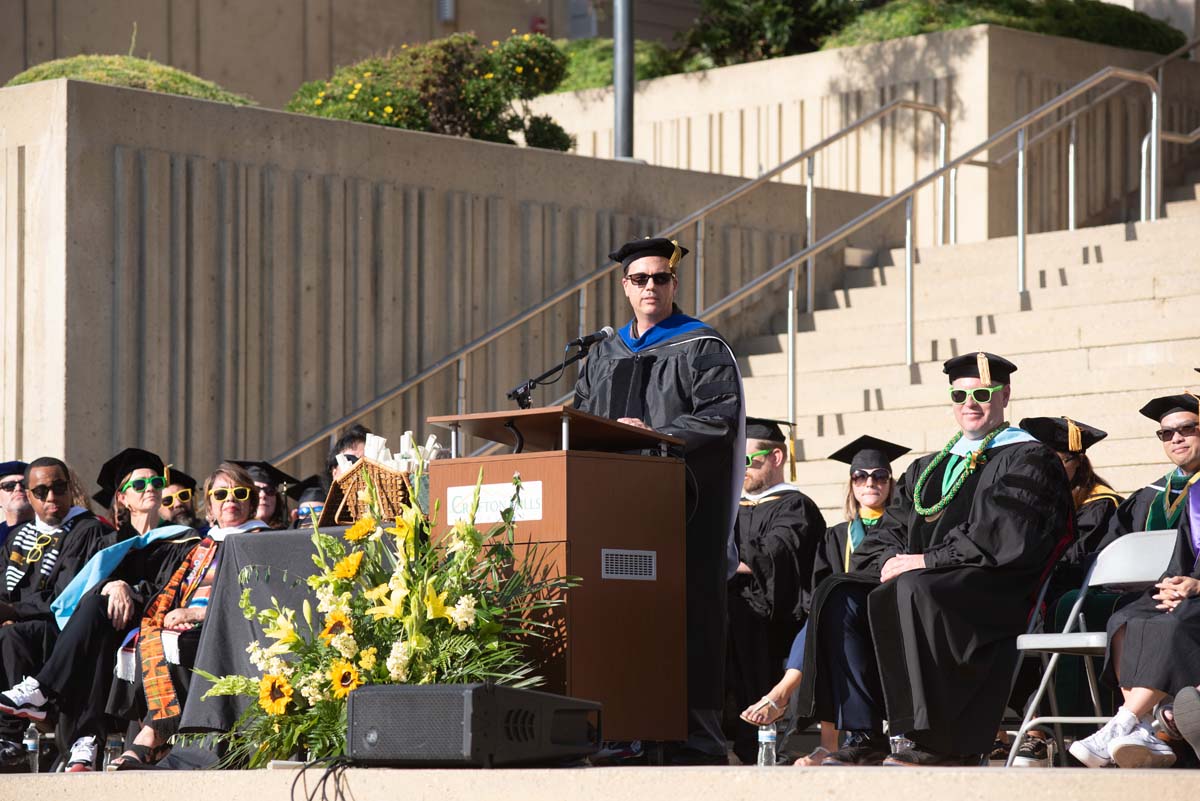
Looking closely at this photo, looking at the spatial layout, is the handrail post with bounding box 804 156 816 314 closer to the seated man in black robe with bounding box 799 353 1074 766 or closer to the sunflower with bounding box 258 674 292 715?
the seated man in black robe with bounding box 799 353 1074 766

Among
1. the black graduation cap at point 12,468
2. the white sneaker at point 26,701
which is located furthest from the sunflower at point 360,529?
the black graduation cap at point 12,468

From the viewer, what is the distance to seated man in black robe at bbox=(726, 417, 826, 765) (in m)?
8.34

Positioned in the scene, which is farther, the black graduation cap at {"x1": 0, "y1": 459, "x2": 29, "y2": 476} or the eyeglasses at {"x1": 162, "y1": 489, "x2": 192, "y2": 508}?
the black graduation cap at {"x1": 0, "y1": 459, "x2": 29, "y2": 476}

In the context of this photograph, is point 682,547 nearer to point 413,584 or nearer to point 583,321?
point 413,584

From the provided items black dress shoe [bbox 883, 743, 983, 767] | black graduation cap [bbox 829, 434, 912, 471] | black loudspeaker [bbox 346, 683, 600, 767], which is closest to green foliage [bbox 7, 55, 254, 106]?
black graduation cap [bbox 829, 434, 912, 471]

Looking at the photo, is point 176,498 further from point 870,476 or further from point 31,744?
point 870,476

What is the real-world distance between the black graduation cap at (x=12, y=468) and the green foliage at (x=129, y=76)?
347 centimetres

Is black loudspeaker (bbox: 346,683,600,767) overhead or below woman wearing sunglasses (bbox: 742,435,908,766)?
below

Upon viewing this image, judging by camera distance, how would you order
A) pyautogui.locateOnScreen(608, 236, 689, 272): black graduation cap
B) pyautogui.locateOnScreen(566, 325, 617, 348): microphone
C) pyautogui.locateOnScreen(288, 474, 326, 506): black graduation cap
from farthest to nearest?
pyautogui.locateOnScreen(288, 474, 326, 506): black graduation cap → pyautogui.locateOnScreen(608, 236, 689, 272): black graduation cap → pyautogui.locateOnScreen(566, 325, 617, 348): microphone

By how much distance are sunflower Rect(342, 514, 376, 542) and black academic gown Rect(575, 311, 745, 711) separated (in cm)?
82

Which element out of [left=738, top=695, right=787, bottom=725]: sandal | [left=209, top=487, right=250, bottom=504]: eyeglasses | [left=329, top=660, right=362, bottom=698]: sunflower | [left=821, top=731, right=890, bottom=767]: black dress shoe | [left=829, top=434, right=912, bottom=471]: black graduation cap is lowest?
[left=821, top=731, right=890, bottom=767]: black dress shoe

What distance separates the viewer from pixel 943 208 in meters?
14.2

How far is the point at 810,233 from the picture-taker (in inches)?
533

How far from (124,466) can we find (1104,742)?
4.78 metres
